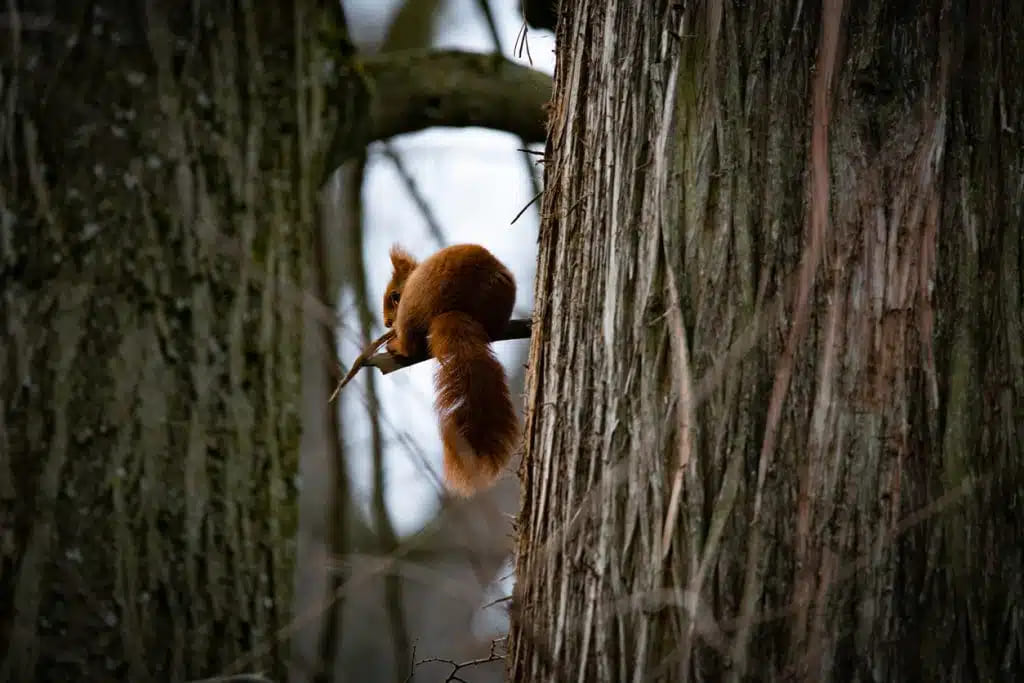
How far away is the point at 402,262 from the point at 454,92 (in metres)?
0.72

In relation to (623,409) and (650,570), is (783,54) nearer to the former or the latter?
(623,409)

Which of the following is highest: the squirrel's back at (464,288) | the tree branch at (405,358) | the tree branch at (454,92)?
the tree branch at (454,92)

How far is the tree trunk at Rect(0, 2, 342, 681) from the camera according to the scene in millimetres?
2564

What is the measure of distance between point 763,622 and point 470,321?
5.03 ft

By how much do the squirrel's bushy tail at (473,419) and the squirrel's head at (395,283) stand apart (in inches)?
39.3

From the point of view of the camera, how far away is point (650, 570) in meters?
1.80

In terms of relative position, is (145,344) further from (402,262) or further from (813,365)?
(813,365)

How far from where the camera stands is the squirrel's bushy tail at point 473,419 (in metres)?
2.69

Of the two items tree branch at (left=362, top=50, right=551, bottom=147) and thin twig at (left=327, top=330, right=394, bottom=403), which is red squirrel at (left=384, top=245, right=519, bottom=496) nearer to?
thin twig at (left=327, top=330, right=394, bottom=403)

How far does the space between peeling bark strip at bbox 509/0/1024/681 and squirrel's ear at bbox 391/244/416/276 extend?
6.62 ft

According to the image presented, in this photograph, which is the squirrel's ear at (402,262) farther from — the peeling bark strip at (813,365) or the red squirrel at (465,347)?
the peeling bark strip at (813,365)

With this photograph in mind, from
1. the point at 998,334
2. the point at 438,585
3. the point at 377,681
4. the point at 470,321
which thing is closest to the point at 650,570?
the point at 438,585

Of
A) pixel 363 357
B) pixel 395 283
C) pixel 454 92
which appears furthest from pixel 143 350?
pixel 454 92

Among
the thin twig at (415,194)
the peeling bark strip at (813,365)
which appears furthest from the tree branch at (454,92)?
the peeling bark strip at (813,365)
